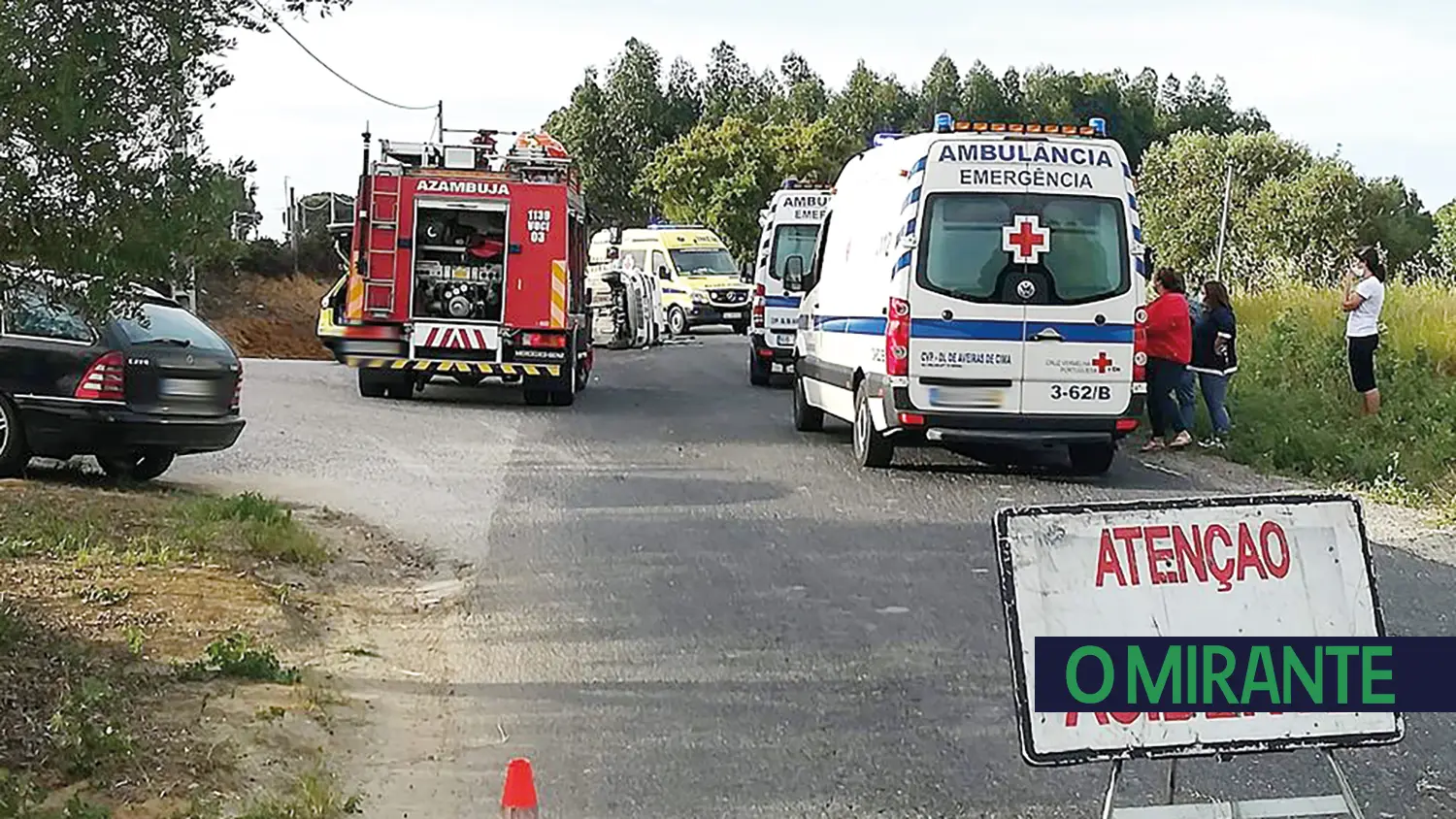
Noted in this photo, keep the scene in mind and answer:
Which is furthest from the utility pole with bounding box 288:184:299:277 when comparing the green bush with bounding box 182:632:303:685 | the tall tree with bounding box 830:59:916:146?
the tall tree with bounding box 830:59:916:146

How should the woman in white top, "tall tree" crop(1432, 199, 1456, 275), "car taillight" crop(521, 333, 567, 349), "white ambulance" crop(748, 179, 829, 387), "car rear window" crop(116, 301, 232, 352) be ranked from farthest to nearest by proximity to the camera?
"tall tree" crop(1432, 199, 1456, 275) < "white ambulance" crop(748, 179, 829, 387) < "car taillight" crop(521, 333, 567, 349) < the woman in white top < "car rear window" crop(116, 301, 232, 352)

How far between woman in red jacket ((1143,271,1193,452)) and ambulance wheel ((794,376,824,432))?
3.24 m

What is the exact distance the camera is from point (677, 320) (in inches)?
1539

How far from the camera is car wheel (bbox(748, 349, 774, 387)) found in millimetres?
23641

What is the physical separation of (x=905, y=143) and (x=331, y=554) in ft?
20.5

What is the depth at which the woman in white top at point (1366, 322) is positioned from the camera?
15.8 metres

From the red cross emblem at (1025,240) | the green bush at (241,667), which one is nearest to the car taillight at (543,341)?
the red cross emblem at (1025,240)

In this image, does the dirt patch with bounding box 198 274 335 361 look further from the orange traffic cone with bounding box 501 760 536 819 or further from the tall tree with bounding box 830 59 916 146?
the tall tree with bounding box 830 59 916 146

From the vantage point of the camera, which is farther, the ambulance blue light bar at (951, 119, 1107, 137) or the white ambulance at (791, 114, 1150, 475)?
the ambulance blue light bar at (951, 119, 1107, 137)

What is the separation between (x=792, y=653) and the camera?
8.05 meters

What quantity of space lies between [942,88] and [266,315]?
Answer: 53516 mm

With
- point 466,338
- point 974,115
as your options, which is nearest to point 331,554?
point 466,338

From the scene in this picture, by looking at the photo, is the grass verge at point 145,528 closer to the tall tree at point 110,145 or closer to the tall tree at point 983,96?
the tall tree at point 110,145

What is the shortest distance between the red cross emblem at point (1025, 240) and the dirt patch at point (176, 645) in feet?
17.6
